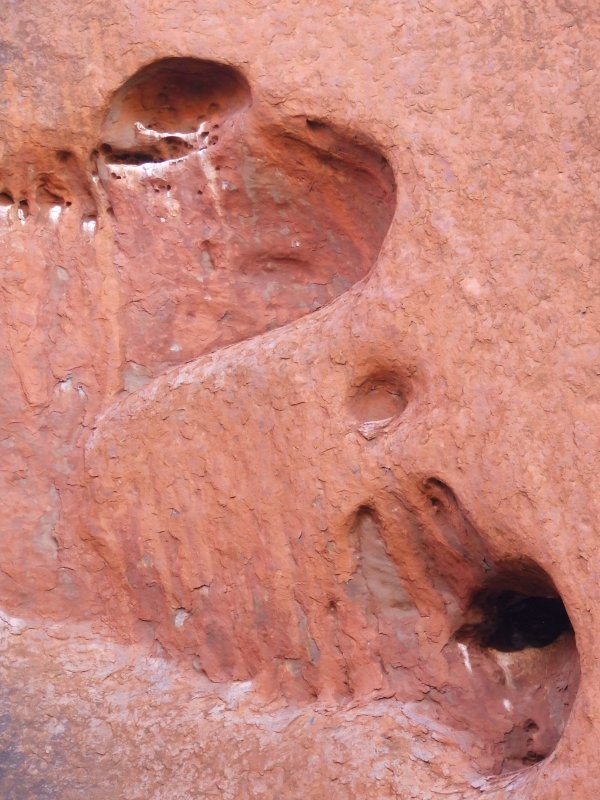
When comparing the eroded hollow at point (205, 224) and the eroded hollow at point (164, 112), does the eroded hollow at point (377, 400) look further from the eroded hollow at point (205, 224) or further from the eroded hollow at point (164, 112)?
the eroded hollow at point (164, 112)

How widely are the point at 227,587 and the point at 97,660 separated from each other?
1.57 feet

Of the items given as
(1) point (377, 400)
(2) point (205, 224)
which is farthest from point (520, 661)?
(2) point (205, 224)

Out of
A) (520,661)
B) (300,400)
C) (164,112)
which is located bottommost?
(520,661)

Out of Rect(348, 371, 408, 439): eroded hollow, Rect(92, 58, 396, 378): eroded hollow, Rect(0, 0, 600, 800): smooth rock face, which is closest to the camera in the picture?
Rect(0, 0, 600, 800): smooth rock face

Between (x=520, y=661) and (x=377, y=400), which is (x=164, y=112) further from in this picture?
(x=520, y=661)

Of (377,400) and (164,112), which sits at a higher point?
(164,112)

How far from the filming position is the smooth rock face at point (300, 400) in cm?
267

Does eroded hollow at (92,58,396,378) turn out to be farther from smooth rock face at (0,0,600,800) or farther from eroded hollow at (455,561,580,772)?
eroded hollow at (455,561,580,772)

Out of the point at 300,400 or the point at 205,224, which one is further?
the point at 205,224

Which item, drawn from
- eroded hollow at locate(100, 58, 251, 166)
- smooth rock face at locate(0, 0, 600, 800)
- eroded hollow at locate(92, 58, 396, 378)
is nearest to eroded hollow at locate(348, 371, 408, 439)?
smooth rock face at locate(0, 0, 600, 800)

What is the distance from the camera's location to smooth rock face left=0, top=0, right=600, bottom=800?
2674mm

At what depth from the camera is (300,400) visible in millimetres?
2910

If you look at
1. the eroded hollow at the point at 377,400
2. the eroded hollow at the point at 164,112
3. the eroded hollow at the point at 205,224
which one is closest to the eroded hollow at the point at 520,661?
the eroded hollow at the point at 377,400

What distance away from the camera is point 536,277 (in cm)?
267
